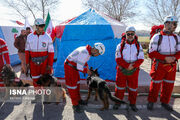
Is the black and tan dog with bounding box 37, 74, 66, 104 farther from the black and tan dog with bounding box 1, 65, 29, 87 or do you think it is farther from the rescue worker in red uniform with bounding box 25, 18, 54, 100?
the black and tan dog with bounding box 1, 65, 29, 87

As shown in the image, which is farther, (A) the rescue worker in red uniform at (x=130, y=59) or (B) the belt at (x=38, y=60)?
(B) the belt at (x=38, y=60)

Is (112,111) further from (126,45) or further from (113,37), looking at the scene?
(113,37)

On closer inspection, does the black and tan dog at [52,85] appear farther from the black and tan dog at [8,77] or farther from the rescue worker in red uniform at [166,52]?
the rescue worker in red uniform at [166,52]

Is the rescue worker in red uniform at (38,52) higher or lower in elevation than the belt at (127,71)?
higher

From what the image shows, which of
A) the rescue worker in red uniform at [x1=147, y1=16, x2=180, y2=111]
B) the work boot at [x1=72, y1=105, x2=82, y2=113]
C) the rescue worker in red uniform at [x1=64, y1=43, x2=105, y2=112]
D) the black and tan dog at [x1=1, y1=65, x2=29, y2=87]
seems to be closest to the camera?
the rescue worker in red uniform at [x1=64, y1=43, x2=105, y2=112]

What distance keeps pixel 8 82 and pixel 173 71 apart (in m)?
Answer: 4.19

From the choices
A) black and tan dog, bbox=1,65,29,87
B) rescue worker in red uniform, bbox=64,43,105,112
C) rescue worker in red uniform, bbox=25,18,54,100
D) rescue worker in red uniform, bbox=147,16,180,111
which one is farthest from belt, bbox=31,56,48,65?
rescue worker in red uniform, bbox=147,16,180,111

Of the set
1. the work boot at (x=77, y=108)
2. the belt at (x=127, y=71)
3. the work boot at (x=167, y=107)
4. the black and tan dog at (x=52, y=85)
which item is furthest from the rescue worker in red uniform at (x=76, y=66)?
the work boot at (x=167, y=107)

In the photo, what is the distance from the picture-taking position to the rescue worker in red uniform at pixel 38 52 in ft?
11.7

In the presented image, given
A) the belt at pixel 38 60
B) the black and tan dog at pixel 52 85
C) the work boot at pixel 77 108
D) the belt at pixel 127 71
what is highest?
the belt at pixel 38 60

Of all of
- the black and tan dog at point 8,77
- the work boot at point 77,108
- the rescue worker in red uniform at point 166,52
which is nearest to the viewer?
the rescue worker in red uniform at point 166,52

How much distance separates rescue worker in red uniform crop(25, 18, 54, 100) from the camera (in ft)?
11.7

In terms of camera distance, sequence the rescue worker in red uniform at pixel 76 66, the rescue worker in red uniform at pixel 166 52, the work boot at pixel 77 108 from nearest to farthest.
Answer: the rescue worker in red uniform at pixel 76 66 → the rescue worker in red uniform at pixel 166 52 → the work boot at pixel 77 108

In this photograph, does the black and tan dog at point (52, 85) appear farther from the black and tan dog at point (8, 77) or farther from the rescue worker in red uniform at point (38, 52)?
the black and tan dog at point (8, 77)
